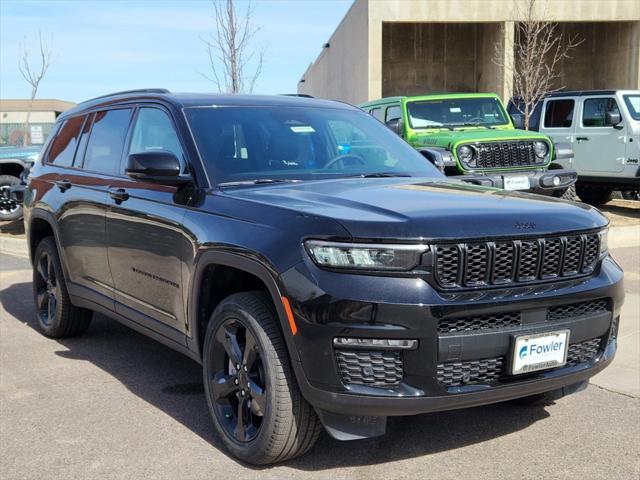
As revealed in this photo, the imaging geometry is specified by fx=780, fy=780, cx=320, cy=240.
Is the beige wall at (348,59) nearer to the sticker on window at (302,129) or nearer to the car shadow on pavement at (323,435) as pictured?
the car shadow on pavement at (323,435)

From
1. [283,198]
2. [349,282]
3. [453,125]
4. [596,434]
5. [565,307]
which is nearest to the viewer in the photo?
[349,282]

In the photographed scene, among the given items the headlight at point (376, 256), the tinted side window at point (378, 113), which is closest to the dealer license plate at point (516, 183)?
the tinted side window at point (378, 113)

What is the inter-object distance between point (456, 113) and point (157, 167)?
8992 mm

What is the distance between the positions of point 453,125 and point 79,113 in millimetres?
7378

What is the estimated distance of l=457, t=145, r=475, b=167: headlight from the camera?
11.2 m

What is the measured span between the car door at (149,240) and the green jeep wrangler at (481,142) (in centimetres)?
596

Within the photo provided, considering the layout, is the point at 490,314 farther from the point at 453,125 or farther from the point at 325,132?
the point at 453,125

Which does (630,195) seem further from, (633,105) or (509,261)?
(509,261)

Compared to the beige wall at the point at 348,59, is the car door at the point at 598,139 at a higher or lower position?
lower

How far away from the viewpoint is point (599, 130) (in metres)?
14.4

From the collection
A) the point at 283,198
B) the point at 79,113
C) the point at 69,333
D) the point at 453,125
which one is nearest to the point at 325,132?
the point at 283,198

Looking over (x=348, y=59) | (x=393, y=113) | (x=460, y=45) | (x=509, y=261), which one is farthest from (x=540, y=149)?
(x=460, y=45)

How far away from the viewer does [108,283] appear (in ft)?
17.0

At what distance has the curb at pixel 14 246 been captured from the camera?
38.4ft
